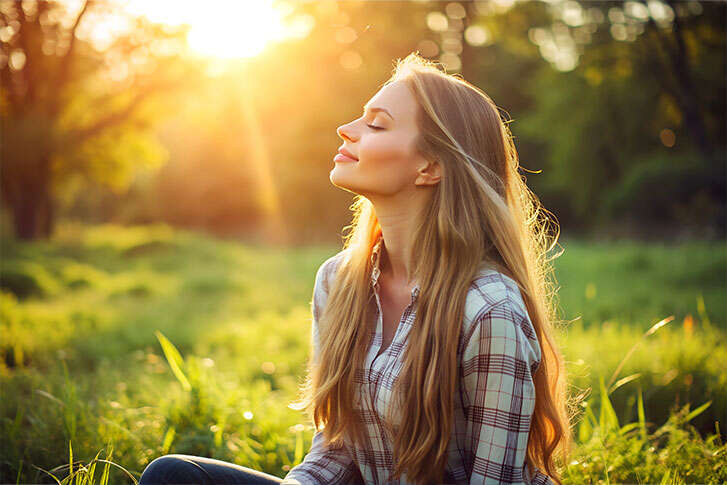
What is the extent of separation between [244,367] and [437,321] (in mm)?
3533

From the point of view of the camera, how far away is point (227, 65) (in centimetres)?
1925

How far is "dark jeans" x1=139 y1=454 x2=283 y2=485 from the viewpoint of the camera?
1.65 meters

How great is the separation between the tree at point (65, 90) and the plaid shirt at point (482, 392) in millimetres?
15300

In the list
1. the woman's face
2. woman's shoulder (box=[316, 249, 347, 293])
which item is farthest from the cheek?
woman's shoulder (box=[316, 249, 347, 293])

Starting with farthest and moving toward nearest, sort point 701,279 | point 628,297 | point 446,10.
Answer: point 446,10
point 701,279
point 628,297

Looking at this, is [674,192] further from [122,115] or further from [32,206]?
[32,206]

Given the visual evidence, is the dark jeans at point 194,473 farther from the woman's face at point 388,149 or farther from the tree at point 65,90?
the tree at point 65,90

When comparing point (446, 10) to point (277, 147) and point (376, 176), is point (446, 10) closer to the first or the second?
point (277, 147)

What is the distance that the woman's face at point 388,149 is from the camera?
1.83 metres

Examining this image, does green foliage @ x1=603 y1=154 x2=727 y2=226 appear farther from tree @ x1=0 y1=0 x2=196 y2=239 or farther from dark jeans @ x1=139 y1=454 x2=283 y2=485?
dark jeans @ x1=139 y1=454 x2=283 y2=485

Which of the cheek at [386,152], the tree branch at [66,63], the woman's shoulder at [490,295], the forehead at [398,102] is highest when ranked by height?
the tree branch at [66,63]

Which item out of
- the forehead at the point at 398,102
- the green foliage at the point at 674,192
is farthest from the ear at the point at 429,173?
the green foliage at the point at 674,192

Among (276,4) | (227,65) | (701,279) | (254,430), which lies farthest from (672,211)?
(254,430)

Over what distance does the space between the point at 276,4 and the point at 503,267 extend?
11965 mm
